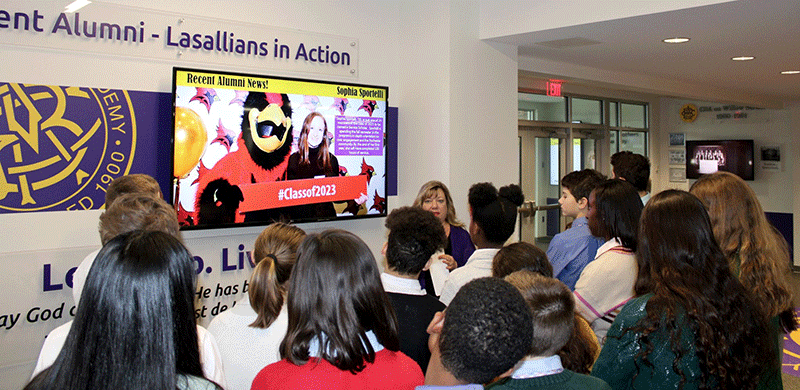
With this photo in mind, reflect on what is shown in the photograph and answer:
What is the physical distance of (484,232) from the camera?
124 inches

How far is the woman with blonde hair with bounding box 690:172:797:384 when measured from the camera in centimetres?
203

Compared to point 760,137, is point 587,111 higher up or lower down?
higher up

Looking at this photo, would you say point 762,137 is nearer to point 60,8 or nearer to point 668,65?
point 668,65

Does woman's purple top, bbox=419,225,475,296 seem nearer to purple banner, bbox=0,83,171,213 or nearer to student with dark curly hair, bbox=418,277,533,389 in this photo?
purple banner, bbox=0,83,171,213

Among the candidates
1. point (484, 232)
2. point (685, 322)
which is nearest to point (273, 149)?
point (484, 232)

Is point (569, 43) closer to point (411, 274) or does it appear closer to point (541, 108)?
point (541, 108)

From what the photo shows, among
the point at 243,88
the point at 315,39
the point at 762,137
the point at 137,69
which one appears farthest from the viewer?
the point at 762,137

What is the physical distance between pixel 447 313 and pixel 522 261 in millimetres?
958

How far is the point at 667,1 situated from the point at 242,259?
10.7 feet

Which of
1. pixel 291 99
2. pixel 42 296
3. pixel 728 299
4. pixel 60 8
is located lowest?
pixel 42 296

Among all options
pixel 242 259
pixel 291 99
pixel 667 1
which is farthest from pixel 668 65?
pixel 242 259

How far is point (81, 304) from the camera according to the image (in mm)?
1175

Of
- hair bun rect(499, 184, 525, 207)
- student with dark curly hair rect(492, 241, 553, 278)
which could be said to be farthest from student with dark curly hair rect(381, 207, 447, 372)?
hair bun rect(499, 184, 525, 207)

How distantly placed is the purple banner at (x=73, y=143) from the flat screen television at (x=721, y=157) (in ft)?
30.4
